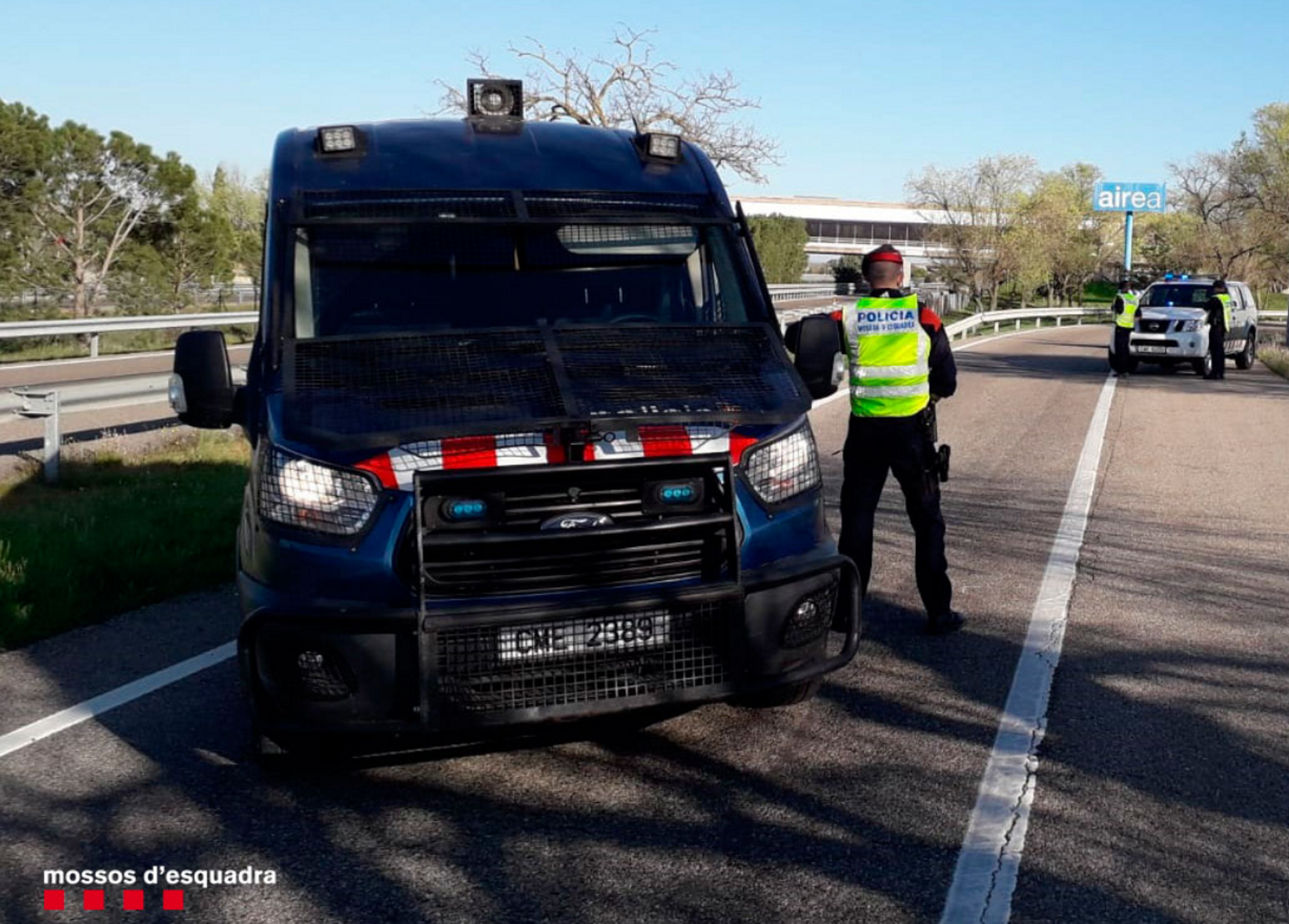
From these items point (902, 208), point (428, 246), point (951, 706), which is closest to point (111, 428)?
point (428, 246)

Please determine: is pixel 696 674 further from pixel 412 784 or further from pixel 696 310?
pixel 696 310

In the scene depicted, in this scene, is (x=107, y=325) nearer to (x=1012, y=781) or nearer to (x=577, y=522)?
(x=577, y=522)

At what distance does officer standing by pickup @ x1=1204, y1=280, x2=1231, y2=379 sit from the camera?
2652cm

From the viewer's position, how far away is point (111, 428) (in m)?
14.7

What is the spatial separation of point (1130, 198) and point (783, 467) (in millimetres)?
81478

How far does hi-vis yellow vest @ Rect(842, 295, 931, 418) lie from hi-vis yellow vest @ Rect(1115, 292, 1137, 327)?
21.9 metres

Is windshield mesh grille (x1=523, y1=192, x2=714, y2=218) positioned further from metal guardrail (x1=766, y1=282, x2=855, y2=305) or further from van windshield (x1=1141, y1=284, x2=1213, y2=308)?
metal guardrail (x1=766, y1=282, x2=855, y2=305)

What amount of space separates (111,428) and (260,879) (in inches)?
458

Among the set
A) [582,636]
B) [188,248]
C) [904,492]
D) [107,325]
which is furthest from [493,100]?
[188,248]

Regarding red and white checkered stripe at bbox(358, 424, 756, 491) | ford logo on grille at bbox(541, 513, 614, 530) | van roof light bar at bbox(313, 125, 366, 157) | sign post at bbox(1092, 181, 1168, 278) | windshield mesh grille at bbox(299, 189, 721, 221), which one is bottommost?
ford logo on grille at bbox(541, 513, 614, 530)

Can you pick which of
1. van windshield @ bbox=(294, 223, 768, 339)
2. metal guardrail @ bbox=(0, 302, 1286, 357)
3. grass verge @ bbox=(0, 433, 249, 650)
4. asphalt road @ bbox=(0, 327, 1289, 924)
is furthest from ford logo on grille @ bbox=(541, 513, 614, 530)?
grass verge @ bbox=(0, 433, 249, 650)

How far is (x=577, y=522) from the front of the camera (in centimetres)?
444

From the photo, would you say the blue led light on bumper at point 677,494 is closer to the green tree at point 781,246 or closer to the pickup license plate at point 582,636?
the pickup license plate at point 582,636

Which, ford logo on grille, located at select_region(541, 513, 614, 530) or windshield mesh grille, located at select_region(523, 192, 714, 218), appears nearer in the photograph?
ford logo on grille, located at select_region(541, 513, 614, 530)
